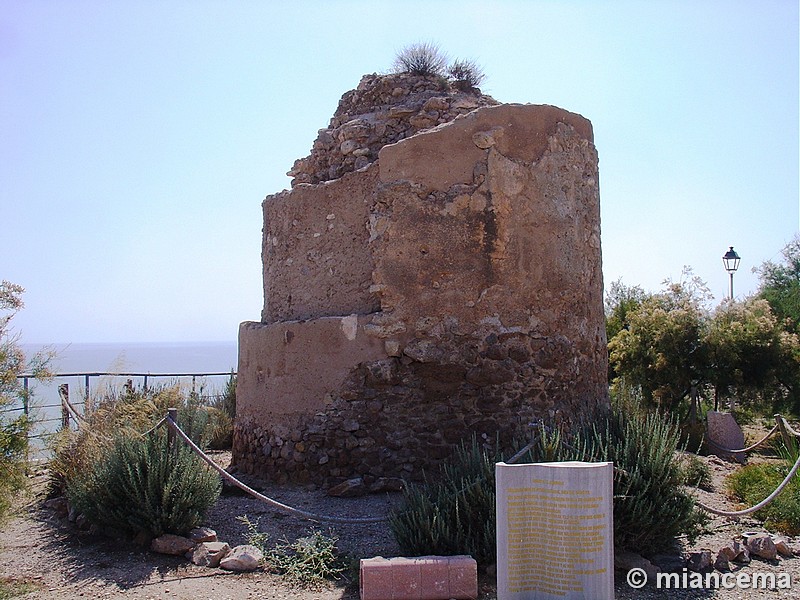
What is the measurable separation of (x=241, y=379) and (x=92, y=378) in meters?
3.81

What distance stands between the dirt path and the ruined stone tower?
0.79 meters

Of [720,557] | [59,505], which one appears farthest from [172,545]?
[720,557]

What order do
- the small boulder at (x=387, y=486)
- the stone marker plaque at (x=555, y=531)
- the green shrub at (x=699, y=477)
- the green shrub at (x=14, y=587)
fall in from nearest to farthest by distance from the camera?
the stone marker plaque at (x=555, y=531), the green shrub at (x=14, y=587), the small boulder at (x=387, y=486), the green shrub at (x=699, y=477)

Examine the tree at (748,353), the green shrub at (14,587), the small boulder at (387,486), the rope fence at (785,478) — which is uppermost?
the tree at (748,353)

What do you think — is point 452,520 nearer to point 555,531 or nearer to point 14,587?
point 555,531

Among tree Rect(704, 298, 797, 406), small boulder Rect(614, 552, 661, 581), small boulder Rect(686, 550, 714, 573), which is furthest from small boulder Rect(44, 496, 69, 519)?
tree Rect(704, 298, 797, 406)

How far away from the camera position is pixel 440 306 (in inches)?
288

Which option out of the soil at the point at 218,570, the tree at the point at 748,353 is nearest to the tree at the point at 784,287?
the tree at the point at 748,353

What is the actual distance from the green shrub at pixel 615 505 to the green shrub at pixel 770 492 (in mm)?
1012

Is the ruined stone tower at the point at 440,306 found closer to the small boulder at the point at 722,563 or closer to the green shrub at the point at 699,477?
the green shrub at the point at 699,477

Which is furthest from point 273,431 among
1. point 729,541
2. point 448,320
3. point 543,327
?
point 729,541

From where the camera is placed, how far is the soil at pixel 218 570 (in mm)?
4859

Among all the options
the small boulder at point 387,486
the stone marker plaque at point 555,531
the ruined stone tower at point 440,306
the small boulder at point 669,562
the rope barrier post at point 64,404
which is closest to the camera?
the stone marker plaque at point 555,531

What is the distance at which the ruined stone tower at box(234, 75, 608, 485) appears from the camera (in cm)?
730
